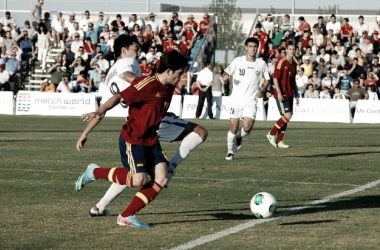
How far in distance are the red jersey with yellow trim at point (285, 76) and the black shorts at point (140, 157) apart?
9.55 meters

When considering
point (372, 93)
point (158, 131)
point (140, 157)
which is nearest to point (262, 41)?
point (372, 93)

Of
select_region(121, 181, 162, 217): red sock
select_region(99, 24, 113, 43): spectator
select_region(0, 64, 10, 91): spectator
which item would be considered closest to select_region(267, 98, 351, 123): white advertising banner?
select_region(99, 24, 113, 43): spectator

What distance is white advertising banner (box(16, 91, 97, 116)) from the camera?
29123mm

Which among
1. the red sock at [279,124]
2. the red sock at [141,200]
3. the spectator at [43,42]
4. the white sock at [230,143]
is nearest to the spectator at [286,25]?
the spectator at [43,42]

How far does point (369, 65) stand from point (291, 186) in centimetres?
2143

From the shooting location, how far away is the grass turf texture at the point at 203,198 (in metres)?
6.28

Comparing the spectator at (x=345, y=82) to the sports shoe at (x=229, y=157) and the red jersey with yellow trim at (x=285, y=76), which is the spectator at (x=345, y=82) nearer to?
the red jersey with yellow trim at (x=285, y=76)

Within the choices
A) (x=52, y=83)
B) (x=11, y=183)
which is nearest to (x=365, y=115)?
(x=52, y=83)

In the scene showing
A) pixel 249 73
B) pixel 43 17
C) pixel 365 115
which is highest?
pixel 43 17

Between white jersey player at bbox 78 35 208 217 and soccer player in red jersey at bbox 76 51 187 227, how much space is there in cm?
38

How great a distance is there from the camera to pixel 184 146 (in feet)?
26.3

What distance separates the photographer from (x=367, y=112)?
26.8 metres

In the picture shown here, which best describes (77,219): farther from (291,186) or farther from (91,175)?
(291,186)

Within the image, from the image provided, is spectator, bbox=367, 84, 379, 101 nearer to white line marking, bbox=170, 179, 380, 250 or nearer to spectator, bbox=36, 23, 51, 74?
spectator, bbox=36, 23, 51, 74
